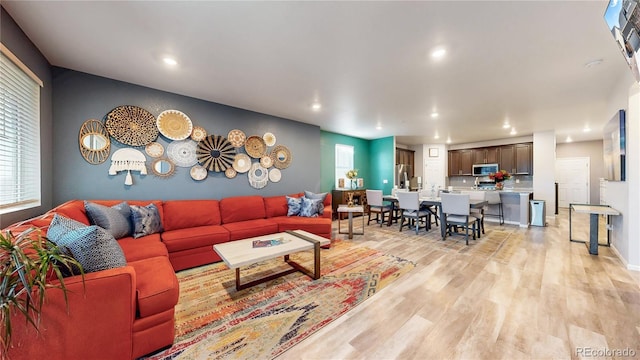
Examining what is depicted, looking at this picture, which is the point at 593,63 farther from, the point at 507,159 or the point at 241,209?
the point at 507,159

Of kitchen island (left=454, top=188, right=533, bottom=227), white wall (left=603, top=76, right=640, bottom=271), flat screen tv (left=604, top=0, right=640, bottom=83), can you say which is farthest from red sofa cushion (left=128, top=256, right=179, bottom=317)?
kitchen island (left=454, top=188, right=533, bottom=227)

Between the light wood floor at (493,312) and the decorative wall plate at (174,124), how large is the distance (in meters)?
3.39

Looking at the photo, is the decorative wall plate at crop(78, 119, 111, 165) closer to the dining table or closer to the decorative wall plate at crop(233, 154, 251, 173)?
the decorative wall plate at crop(233, 154, 251, 173)

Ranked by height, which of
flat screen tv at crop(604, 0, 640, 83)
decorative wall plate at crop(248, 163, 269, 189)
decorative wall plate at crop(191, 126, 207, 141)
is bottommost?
decorative wall plate at crop(248, 163, 269, 189)

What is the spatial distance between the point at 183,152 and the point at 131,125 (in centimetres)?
72

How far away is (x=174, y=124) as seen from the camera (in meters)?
3.45

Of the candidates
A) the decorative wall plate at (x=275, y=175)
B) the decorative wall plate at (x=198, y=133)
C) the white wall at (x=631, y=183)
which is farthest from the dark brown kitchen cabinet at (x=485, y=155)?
the decorative wall plate at (x=198, y=133)

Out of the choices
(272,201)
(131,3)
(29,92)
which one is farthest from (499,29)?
(29,92)

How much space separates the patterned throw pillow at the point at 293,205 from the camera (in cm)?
416

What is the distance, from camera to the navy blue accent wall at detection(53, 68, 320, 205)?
106 inches

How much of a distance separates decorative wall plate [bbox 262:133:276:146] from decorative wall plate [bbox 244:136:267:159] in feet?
0.29

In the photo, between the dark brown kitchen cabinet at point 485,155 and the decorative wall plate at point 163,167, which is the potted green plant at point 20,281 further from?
the dark brown kitchen cabinet at point 485,155

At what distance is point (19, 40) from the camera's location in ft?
6.47

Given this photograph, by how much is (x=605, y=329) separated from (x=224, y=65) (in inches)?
167
